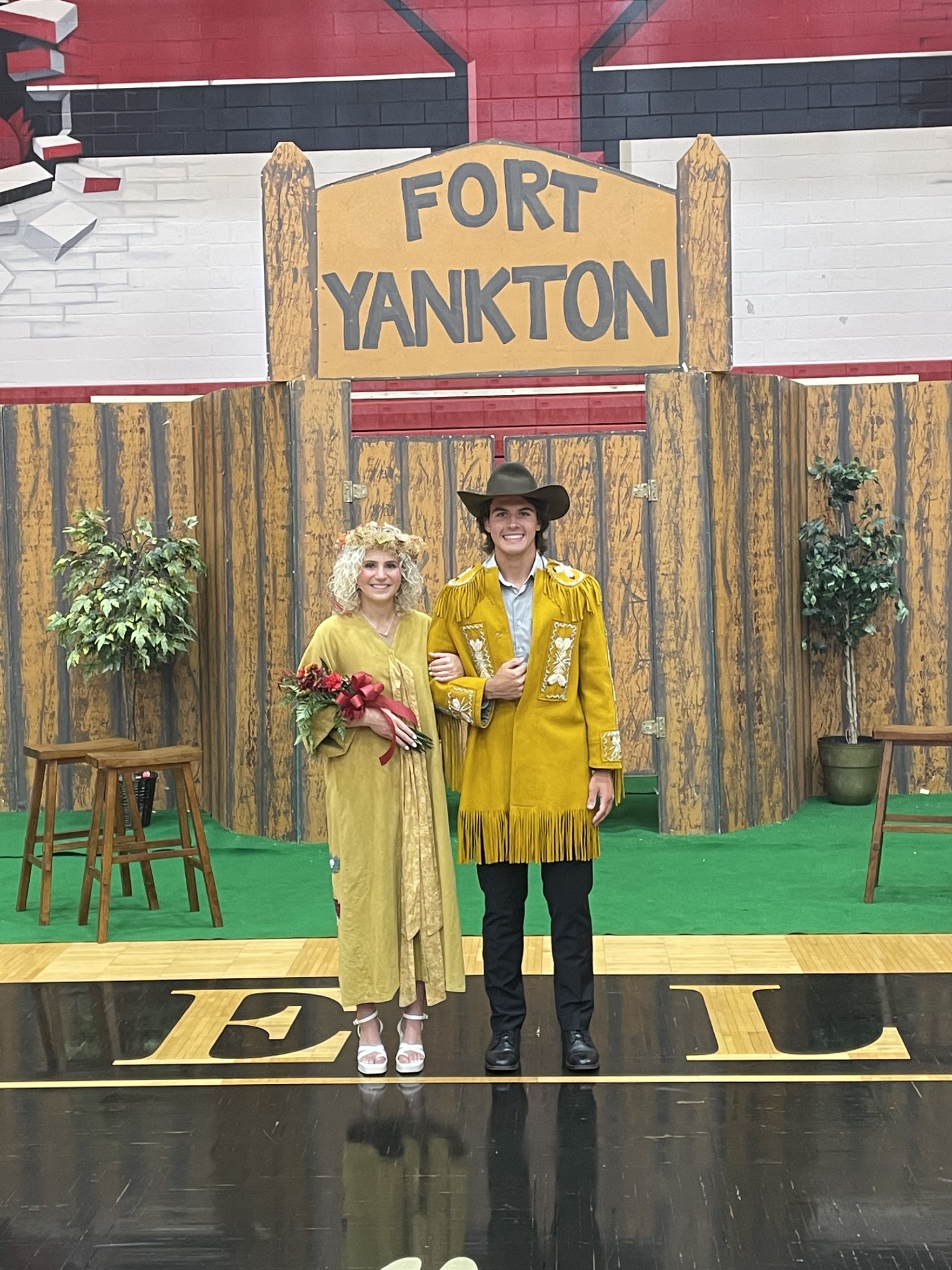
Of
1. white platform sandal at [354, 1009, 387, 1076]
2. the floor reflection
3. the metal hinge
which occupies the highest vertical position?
the metal hinge

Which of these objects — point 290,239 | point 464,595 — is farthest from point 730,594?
point 464,595

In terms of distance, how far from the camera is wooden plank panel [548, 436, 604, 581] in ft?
22.7

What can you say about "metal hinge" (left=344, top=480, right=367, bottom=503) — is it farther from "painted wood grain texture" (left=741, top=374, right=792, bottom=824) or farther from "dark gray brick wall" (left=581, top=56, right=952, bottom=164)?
"dark gray brick wall" (left=581, top=56, right=952, bottom=164)

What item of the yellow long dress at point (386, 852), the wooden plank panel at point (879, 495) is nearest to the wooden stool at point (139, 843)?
the yellow long dress at point (386, 852)

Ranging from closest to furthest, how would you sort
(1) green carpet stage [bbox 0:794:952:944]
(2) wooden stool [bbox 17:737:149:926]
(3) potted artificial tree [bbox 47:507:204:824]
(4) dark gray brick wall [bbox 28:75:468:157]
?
(1) green carpet stage [bbox 0:794:952:944] → (2) wooden stool [bbox 17:737:149:926] → (3) potted artificial tree [bbox 47:507:204:824] → (4) dark gray brick wall [bbox 28:75:468:157]

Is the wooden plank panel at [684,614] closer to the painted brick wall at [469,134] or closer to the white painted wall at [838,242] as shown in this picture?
the painted brick wall at [469,134]

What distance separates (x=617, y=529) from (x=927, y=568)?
174 centimetres

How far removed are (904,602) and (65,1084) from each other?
5.10 meters

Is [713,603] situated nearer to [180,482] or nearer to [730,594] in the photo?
[730,594]

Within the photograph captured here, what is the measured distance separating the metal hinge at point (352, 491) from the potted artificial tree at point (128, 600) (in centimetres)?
100

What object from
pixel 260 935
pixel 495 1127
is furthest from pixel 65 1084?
pixel 260 935

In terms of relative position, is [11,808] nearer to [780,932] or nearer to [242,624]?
[242,624]

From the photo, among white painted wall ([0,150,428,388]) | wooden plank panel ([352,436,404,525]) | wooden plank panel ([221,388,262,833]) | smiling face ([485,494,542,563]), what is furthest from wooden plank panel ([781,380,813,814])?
smiling face ([485,494,542,563])

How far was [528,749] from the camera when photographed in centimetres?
383
